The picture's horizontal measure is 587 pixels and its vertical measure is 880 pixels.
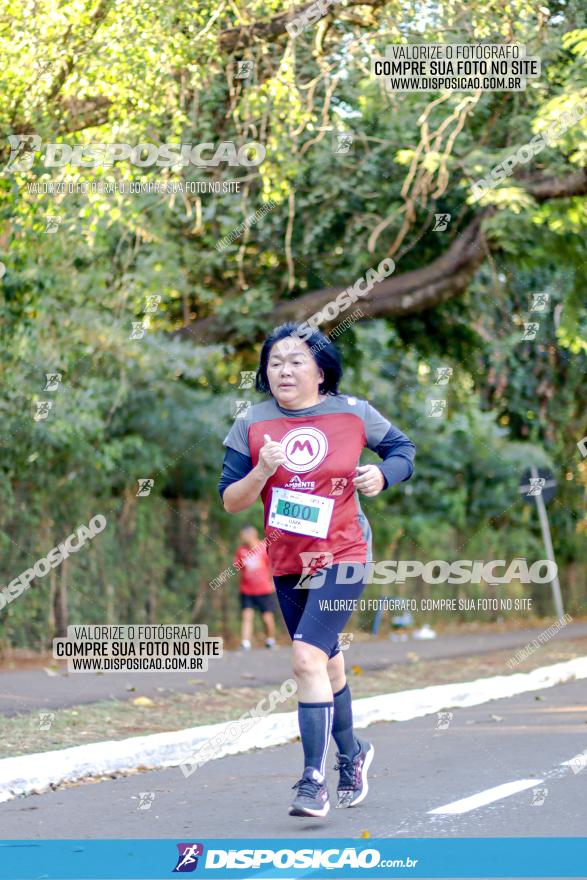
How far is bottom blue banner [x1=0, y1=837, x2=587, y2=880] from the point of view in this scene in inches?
211

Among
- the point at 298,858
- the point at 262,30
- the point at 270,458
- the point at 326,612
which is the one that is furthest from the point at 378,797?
the point at 262,30

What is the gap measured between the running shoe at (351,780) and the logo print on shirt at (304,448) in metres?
1.35

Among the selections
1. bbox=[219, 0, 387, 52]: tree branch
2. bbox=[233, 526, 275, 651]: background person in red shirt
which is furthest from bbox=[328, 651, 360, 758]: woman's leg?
bbox=[233, 526, 275, 651]: background person in red shirt

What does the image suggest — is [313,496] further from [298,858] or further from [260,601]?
[260,601]

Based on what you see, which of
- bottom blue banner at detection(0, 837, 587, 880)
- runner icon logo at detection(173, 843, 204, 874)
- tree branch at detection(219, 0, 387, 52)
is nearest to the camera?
bottom blue banner at detection(0, 837, 587, 880)

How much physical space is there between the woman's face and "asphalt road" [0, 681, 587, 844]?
5.91ft

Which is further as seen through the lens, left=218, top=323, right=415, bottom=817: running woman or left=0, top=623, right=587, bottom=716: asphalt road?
left=0, top=623, right=587, bottom=716: asphalt road

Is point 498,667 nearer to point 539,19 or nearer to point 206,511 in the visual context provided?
point 206,511

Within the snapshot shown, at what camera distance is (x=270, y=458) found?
615 cm

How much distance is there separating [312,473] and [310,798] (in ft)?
4.42

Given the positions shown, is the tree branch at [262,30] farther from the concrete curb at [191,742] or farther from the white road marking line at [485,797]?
the white road marking line at [485,797]

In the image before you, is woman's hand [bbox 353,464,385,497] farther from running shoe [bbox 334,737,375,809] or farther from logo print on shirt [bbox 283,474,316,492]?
running shoe [bbox 334,737,375,809]

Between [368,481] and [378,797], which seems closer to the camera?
[368,481]

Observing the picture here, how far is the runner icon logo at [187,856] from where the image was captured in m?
5.50
